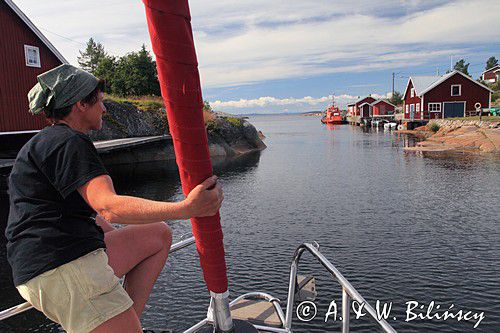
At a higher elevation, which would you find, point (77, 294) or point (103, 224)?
point (103, 224)

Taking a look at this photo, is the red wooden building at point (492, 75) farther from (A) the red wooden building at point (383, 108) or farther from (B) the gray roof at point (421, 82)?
(B) the gray roof at point (421, 82)

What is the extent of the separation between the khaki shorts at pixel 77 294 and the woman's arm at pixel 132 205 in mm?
381

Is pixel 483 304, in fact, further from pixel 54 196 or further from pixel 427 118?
pixel 427 118

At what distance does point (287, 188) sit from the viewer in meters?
23.0

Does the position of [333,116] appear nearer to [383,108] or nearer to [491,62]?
[383,108]

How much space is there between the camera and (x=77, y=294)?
2072mm

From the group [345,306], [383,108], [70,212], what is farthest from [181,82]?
[383,108]

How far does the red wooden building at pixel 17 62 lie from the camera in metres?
21.0

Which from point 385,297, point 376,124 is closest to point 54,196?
point 385,297

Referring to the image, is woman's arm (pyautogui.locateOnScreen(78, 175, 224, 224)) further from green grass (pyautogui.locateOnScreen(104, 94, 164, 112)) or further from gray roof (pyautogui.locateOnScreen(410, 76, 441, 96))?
gray roof (pyautogui.locateOnScreen(410, 76, 441, 96))

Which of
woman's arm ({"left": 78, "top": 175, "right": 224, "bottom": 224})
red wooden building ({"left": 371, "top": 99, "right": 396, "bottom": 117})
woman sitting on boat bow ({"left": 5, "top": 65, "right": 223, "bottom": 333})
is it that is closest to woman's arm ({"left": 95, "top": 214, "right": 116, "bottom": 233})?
woman sitting on boat bow ({"left": 5, "top": 65, "right": 223, "bottom": 333})

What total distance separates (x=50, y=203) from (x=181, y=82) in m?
0.89

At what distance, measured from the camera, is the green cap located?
2219mm

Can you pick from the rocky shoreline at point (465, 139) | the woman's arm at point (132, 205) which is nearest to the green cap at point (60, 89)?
the woman's arm at point (132, 205)
